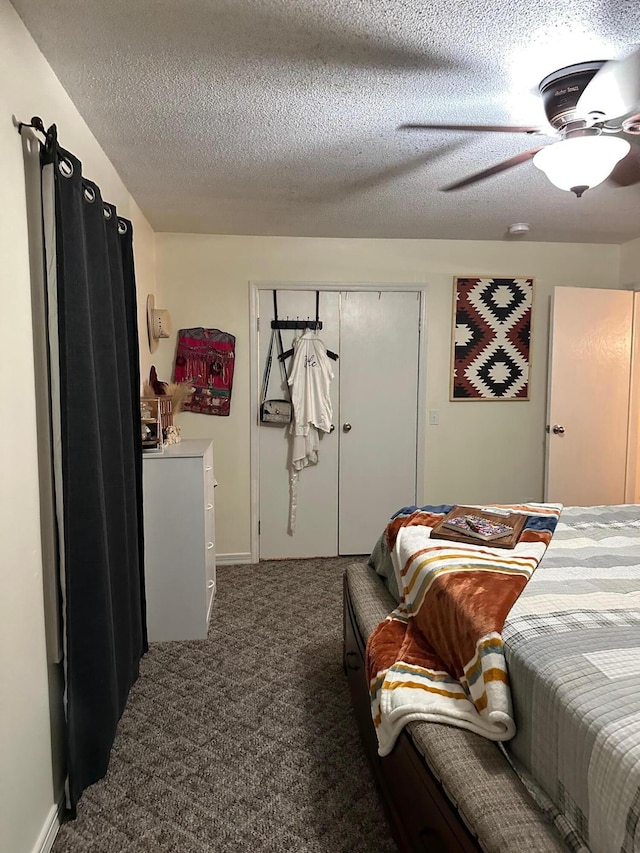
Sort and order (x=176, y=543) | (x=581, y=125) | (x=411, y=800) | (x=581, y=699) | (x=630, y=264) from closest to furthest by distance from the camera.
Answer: (x=581, y=699)
(x=411, y=800)
(x=581, y=125)
(x=176, y=543)
(x=630, y=264)

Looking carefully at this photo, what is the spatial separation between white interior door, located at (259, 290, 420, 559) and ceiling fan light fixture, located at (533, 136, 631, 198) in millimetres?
2291

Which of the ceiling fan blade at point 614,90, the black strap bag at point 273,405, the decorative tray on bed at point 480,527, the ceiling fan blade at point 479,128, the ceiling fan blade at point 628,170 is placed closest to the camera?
the ceiling fan blade at point 614,90

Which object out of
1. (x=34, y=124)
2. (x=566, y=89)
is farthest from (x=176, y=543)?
(x=566, y=89)

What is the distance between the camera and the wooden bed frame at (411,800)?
49.8 inches

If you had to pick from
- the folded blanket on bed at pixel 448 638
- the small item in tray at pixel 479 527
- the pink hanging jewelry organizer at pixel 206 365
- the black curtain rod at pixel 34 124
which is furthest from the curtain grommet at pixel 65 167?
the pink hanging jewelry organizer at pixel 206 365

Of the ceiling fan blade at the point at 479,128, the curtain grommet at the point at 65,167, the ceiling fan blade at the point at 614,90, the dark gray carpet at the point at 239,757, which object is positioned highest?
the ceiling fan blade at the point at 479,128

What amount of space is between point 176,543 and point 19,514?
4.65 ft

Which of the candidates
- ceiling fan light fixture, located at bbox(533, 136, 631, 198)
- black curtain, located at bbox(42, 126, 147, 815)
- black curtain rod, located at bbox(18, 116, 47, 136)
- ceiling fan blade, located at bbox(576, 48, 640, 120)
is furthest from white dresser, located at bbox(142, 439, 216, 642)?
ceiling fan blade, located at bbox(576, 48, 640, 120)

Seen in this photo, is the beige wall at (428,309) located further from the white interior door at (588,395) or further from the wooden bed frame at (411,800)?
the wooden bed frame at (411,800)

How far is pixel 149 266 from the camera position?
363 centimetres

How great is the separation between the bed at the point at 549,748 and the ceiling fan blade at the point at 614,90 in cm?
138

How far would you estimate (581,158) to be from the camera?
5.59ft

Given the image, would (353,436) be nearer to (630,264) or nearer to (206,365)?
(206,365)

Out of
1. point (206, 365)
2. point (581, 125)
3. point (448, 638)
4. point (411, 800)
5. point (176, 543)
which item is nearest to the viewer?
point (411, 800)
